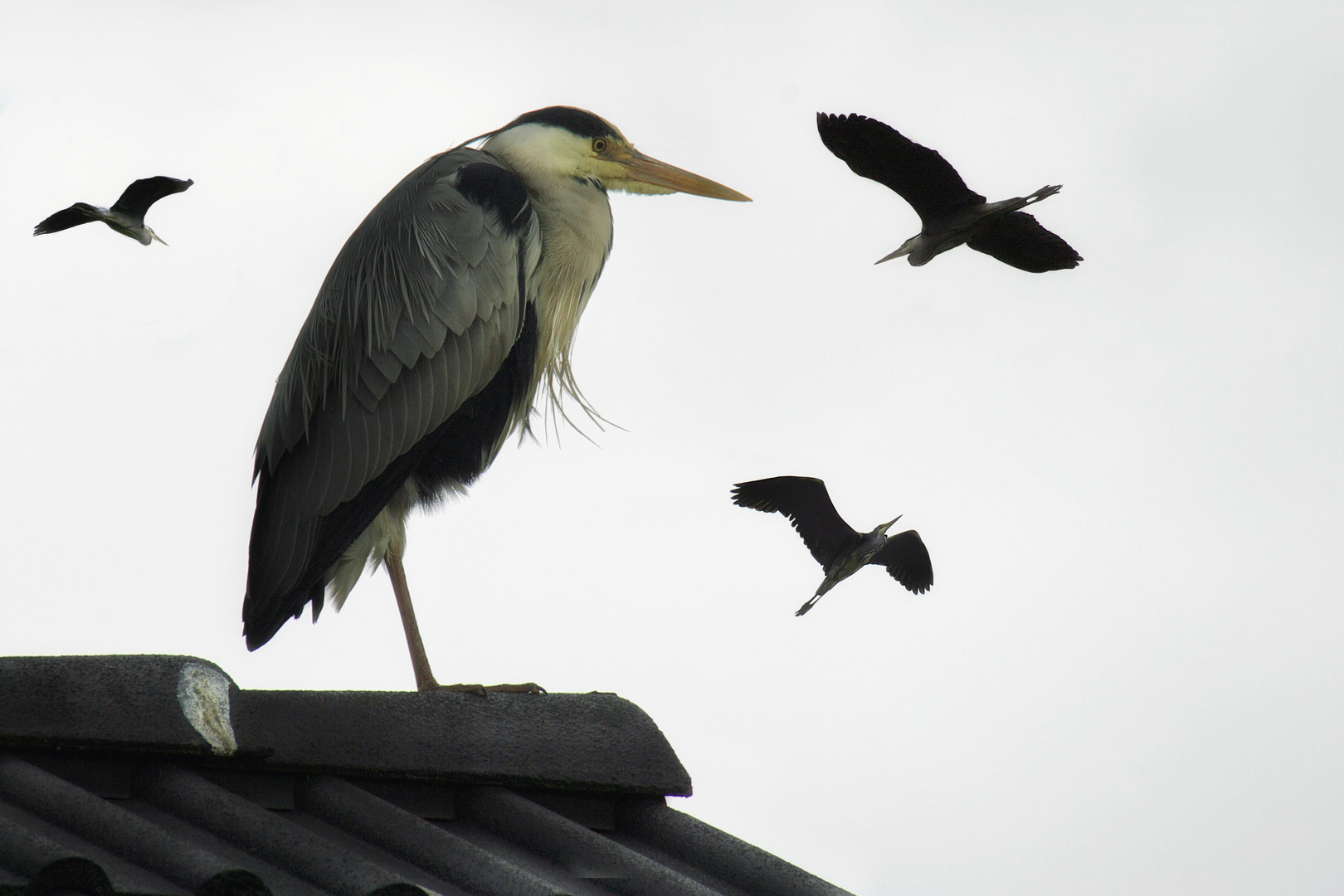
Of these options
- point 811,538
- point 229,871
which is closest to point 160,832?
point 229,871

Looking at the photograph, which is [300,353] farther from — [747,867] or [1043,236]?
[747,867]

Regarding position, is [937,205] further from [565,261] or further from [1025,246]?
[565,261]

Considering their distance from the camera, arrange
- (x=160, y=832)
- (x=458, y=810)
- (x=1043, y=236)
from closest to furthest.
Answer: (x=160, y=832), (x=458, y=810), (x=1043, y=236)

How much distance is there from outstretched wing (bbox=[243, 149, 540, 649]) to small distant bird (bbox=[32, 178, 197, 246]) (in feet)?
3.50

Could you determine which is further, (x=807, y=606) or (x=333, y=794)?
Result: (x=807, y=606)

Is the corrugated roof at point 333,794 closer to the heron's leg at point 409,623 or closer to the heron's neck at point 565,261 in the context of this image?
the heron's leg at point 409,623

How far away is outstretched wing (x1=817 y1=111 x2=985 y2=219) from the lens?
3.40 meters

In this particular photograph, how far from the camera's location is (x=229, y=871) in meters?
1.57

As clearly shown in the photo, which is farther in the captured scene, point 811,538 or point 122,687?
point 811,538

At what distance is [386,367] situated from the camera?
418 centimetres

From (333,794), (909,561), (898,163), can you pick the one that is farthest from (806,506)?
(333,794)

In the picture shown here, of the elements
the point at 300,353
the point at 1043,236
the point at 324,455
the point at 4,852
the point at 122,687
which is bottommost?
the point at 4,852

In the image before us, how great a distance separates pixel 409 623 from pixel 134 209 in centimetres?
228

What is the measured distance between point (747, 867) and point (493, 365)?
7.56 ft
